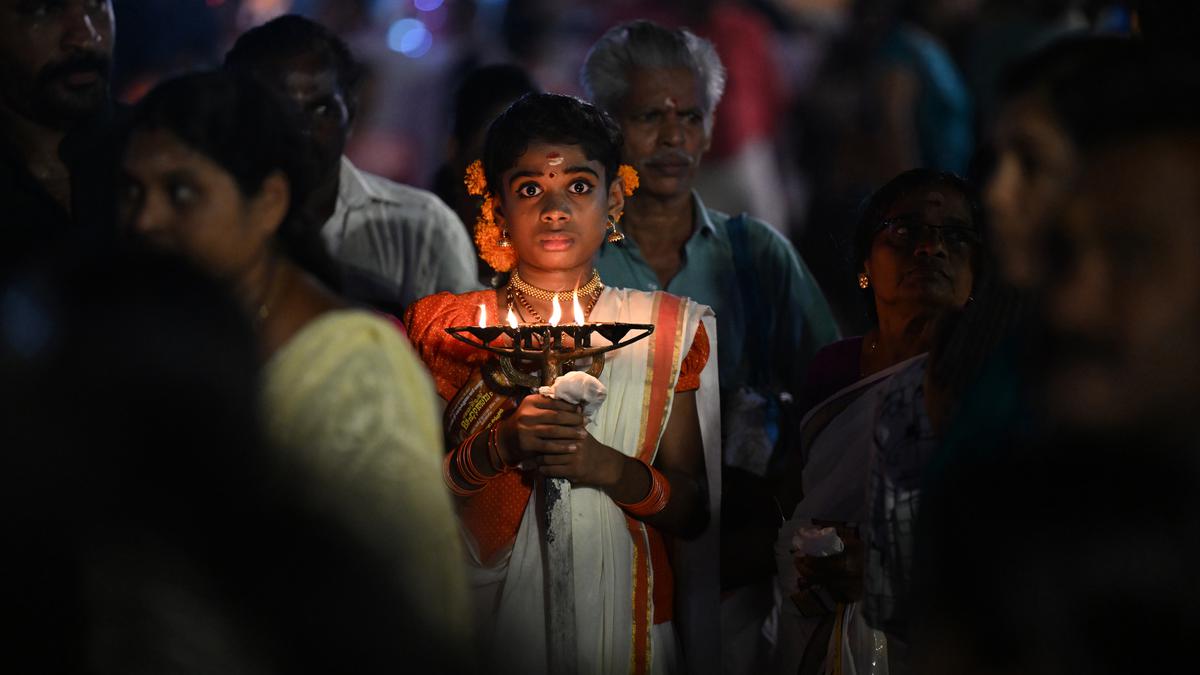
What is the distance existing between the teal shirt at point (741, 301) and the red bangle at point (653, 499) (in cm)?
111

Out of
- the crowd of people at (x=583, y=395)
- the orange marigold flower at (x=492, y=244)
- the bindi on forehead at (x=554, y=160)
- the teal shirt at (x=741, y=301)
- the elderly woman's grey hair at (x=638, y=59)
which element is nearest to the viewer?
the crowd of people at (x=583, y=395)

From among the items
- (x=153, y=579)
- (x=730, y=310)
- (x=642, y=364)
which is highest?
(x=730, y=310)

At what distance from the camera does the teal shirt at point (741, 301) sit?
4.29 meters

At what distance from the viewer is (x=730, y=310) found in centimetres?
438

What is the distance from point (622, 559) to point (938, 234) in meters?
1.18

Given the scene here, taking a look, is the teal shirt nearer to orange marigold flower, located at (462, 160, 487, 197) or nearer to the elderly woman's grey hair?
the elderly woman's grey hair

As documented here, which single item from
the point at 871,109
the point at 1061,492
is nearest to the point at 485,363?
the point at 1061,492

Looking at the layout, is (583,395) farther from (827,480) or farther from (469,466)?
(827,480)

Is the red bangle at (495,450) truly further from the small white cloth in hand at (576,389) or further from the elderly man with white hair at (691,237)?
the elderly man with white hair at (691,237)

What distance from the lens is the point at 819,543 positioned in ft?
10.1

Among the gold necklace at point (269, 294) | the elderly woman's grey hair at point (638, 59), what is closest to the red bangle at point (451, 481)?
the gold necklace at point (269, 294)

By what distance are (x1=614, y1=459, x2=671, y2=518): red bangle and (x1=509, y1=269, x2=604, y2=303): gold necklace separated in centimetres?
46

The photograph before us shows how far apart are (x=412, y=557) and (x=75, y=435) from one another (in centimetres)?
60

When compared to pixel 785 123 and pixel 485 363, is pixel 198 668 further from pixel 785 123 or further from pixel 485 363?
pixel 785 123
